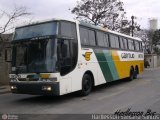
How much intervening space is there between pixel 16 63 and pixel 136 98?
4.94m

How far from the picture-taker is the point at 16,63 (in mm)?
12016

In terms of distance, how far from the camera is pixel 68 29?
1231 cm

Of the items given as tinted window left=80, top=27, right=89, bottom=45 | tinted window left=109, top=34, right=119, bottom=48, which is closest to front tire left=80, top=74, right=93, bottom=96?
tinted window left=80, top=27, right=89, bottom=45

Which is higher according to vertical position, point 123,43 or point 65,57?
point 123,43

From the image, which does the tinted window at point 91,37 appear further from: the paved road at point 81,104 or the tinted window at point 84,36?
the paved road at point 81,104

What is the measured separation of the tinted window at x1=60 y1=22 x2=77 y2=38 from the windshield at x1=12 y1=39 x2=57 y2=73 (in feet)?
2.65

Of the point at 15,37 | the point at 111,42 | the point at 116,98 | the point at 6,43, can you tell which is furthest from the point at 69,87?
the point at 6,43

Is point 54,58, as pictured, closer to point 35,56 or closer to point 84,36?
point 35,56

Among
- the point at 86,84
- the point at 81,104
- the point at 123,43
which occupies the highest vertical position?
the point at 123,43

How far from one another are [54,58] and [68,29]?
5.68ft

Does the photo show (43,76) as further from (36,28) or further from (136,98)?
(136,98)

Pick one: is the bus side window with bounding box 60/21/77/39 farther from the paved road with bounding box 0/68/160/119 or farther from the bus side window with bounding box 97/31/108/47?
the bus side window with bounding box 97/31/108/47

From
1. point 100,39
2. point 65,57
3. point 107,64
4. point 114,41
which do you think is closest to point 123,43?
point 114,41

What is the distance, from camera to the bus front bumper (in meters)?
11.0
